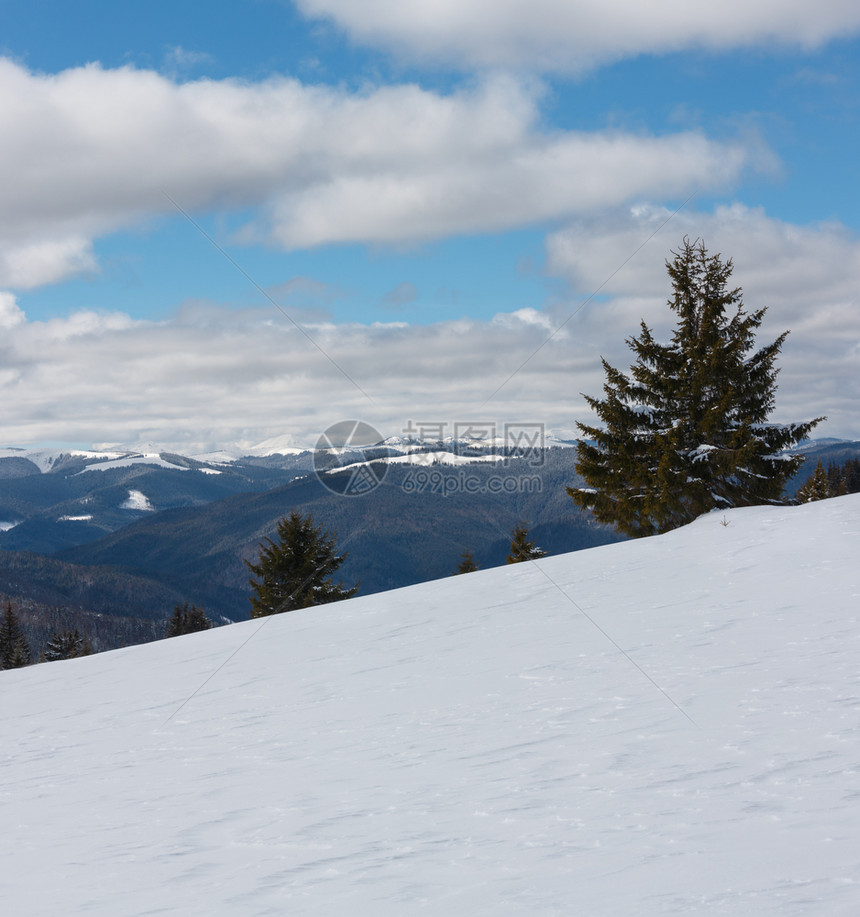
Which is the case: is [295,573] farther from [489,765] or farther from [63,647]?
[63,647]

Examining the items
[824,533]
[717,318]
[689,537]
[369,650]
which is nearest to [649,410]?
[717,318]

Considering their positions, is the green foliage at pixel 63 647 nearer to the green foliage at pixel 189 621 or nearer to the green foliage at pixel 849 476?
the green foliage at pixel 189 621

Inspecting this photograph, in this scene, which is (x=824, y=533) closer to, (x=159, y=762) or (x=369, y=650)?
(x=369, y=650)

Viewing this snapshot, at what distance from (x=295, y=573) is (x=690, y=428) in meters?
19.9

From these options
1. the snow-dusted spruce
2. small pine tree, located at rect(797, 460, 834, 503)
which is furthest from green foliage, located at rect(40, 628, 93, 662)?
small pine tree, located at rect(797, 460, 834, 503)

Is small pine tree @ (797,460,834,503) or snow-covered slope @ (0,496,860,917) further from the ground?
small pine tree @ (797,460,834,503)

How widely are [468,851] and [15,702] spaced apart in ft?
31.3

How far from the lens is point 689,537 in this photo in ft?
46.2

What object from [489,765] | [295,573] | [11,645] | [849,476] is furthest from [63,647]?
[849,476]

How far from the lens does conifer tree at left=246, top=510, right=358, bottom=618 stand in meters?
33.6

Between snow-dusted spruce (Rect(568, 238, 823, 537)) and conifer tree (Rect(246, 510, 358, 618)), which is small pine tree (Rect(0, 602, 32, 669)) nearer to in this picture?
conifer tree (Rect(246, 510, 358, 618))

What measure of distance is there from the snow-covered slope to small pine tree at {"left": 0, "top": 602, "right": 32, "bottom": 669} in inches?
1826

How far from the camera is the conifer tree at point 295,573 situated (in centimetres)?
3359

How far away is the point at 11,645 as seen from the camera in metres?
52.6
